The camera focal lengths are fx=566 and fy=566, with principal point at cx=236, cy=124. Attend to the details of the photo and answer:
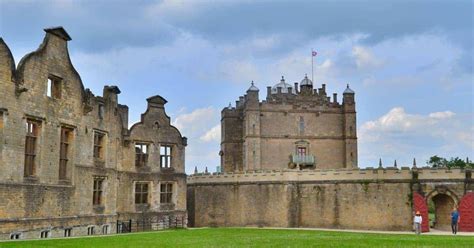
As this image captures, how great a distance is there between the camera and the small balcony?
58344mm

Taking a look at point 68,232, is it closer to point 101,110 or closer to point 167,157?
point 101,110

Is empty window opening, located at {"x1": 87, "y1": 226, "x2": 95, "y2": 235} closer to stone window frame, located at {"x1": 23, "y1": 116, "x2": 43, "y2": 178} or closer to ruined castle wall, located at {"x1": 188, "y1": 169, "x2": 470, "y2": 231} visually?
stone window frame, located at {"x1": 23, "y1": 116, "x2": 43, "y2": 178}

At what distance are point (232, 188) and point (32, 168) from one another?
21452mm

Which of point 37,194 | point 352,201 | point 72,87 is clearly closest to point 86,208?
point 37,194

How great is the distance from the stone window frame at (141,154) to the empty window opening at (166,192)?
248cm

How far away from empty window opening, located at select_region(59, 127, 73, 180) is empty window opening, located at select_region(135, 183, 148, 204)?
30.7ft

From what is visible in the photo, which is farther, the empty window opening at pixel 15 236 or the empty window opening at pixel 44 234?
the empty window opening at pixel 44 234

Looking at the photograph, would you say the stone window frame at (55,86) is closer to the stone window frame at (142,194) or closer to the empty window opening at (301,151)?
the stone window frame at (142,194)

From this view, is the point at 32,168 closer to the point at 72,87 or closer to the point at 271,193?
the point at 72,87

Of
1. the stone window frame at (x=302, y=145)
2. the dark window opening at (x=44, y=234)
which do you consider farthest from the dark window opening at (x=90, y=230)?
the stone window frame at (x=302, y=145)

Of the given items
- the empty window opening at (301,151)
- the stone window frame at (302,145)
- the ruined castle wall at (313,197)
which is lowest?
the ruined castle wall at (313,197)

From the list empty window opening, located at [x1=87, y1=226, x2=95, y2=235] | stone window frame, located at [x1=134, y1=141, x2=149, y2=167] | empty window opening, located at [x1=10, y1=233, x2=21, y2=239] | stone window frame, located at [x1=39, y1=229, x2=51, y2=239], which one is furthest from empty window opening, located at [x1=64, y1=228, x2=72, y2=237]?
stone window frame, located at [x1=134, y1=141, x2=149, y2=167]

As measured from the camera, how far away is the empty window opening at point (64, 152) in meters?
31.0

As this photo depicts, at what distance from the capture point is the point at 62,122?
100 ft
